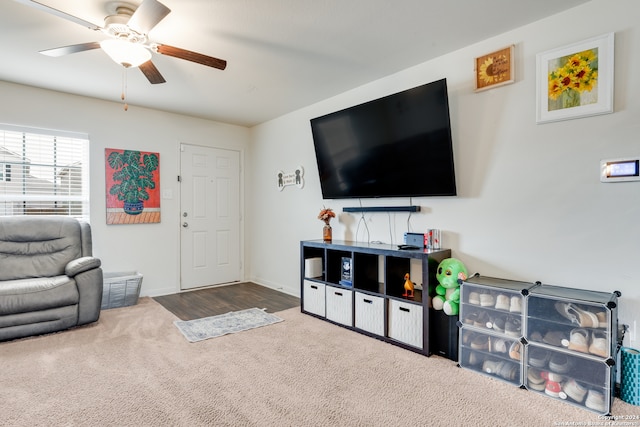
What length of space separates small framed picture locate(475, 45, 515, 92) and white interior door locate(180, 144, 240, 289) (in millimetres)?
3517

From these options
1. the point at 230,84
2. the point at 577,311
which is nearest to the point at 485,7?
the point at 577,311

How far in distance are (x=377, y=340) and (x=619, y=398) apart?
4.96 ft

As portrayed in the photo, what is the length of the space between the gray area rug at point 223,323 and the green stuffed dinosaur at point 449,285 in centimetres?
156

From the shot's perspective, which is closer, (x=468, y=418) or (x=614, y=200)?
(x=468, y=418)

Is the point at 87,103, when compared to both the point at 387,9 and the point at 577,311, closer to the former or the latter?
the point at 387,9

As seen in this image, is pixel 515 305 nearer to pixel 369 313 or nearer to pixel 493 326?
pixel 493 326

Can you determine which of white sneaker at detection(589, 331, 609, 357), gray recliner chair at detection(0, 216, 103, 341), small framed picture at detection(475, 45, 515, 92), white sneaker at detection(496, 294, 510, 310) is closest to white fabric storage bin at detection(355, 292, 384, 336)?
white sneaker at detection(496, 294, 510, 310)

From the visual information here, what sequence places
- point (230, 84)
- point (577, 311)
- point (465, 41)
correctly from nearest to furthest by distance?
point (577, 311) < point (465, 41) < point (230, 84)

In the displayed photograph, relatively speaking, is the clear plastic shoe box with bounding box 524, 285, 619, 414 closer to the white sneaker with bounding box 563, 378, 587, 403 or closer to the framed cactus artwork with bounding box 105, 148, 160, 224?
the white sneaker with bounding box 563, 378, 587, 403

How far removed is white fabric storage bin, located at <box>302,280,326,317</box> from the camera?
3.35 meters

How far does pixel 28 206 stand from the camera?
11.9 ft

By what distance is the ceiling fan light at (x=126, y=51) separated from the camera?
2125 mm

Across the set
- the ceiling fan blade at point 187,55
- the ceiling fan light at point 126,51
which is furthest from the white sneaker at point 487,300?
the ceiling fan light at point 126,51

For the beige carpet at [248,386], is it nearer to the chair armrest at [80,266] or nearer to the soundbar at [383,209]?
the chair armrest at [80,266]
